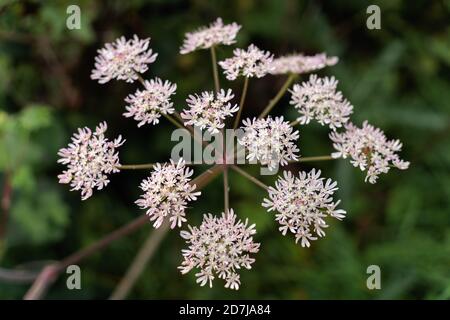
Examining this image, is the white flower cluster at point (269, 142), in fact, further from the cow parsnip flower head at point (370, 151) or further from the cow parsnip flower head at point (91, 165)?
the cow parsnip flower head at point (91, 165)

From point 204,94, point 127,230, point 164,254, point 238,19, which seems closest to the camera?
point 204,94

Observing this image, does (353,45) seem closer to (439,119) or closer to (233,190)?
(439,119)

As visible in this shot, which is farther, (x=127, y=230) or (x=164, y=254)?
(x=164, y=254)

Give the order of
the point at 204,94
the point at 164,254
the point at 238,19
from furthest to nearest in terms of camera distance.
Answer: the point at 238,19
the point at 164,254
the point at 204,94

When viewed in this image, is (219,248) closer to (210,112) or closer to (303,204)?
(303,204)
